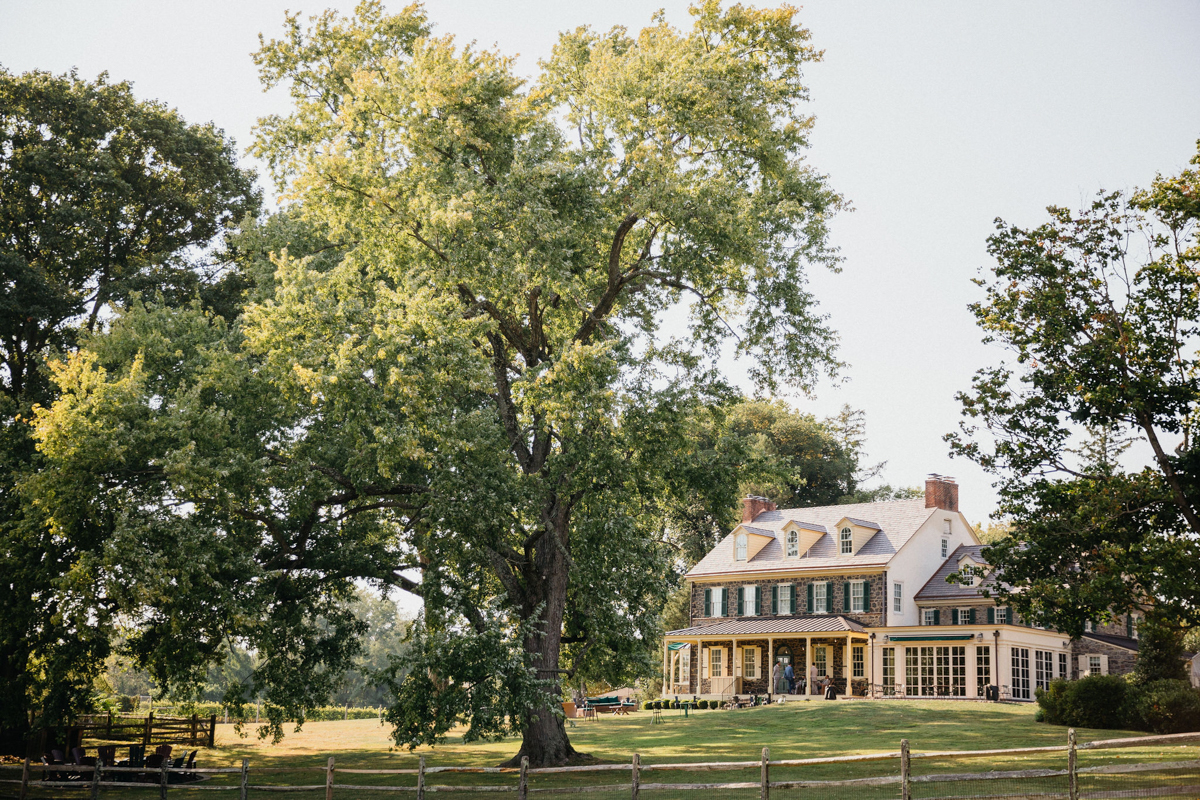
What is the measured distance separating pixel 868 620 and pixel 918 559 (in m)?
3.78

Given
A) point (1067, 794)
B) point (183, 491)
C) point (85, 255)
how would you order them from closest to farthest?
point (1067, 794)
point (183, 491)
point (85, 255)

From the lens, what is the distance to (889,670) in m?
41.8

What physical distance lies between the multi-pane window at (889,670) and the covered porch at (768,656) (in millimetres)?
768

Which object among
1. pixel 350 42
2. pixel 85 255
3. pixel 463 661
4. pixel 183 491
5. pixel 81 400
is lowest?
pixel 463 661

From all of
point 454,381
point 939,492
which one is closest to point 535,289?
point 454,381

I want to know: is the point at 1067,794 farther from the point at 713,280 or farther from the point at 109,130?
the point at 109,130

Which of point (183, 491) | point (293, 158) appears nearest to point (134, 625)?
point (183, 491)

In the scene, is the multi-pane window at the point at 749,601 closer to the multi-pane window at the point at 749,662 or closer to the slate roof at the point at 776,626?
the slate roof at the point at 776,626

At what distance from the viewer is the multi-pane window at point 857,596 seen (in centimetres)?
4281

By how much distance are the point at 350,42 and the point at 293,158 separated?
3002 mm

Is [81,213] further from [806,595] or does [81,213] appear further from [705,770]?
[806,595]

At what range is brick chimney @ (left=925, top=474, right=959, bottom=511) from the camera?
45.6m

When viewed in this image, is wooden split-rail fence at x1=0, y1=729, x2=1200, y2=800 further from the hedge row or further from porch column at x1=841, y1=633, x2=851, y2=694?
porch column at x1=841, y1=633, x2=851, y2=694

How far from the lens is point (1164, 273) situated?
65.0 ft
